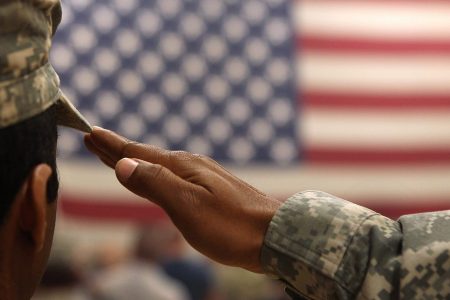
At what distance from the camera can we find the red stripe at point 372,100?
374cm

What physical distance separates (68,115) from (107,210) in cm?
298

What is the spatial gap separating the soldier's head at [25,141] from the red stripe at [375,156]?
3.14 m

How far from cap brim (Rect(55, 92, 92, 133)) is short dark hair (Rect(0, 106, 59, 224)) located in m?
0.06

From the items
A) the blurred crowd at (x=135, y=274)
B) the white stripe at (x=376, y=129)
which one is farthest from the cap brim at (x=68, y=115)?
the white stripe at (x=376, y=129)

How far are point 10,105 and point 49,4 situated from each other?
0.36ft

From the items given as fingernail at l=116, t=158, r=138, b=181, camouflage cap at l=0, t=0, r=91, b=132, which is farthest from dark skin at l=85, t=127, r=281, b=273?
camouflage cap at l=0, t=0, r=91, b=132

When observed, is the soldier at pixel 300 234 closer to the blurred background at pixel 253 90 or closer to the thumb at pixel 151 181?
the thumb at pixel 151 181

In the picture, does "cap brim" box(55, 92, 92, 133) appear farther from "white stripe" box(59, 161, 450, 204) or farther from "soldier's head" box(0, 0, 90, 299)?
"white stripe" box(59, 161, 450, 204)

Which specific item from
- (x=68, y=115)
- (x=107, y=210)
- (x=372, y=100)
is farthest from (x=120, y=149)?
(x=372, y=100)

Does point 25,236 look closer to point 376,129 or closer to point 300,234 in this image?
point 300,234

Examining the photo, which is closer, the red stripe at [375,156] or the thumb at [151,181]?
the thumb at [151,181]

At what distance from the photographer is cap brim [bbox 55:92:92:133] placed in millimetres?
759

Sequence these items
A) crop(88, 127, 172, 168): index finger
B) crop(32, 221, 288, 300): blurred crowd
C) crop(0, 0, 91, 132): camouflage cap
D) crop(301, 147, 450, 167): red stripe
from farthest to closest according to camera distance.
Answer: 1. crop(301, 147, 450, 167): red stripe
2. crop(32, 221, 288, 300): blurred crowd
3. crop(88, 127, 172, 168): index finger
4. crop(0, 0, 91, 132): camouflage cap

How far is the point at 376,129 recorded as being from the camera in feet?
12.5
